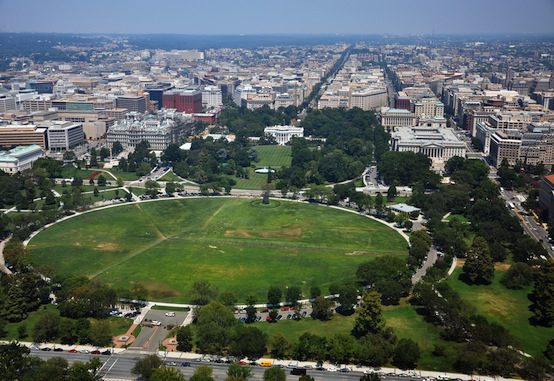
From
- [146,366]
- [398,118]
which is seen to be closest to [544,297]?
[146,366]

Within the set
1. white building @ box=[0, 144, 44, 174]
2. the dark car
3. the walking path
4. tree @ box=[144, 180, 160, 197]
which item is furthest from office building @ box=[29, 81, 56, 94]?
the dark car

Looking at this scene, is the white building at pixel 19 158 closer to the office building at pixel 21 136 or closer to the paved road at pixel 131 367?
the office building at pixel 21 136

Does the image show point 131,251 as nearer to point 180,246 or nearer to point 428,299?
point 180,246

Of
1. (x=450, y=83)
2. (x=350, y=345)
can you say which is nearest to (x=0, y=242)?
(x=350, y=345)

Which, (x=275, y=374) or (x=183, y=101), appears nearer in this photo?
(x=275, y=374)

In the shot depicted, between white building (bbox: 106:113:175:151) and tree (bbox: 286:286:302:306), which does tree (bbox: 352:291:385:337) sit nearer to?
tree (bbox: 286:286:302:306)

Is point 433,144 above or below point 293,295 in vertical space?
above

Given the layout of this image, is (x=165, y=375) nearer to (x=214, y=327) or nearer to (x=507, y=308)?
(x=214, y=327)
